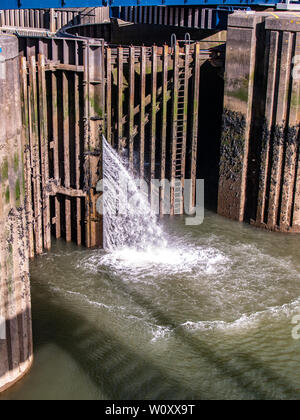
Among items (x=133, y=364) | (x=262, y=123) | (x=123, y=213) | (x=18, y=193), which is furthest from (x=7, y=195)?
(x=262, y=123)

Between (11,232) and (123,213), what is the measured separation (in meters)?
7.05

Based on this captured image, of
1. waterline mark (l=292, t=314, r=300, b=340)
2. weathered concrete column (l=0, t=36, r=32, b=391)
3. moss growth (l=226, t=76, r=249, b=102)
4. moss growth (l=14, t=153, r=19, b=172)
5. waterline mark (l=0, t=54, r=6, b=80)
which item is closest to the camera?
waterline mark (l=0, t=54, r=6, b=80)

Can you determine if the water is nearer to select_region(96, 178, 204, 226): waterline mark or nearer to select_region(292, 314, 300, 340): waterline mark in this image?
select_region(292, 314, 300, 340): waterline mark

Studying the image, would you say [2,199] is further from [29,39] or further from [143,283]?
[29,39]

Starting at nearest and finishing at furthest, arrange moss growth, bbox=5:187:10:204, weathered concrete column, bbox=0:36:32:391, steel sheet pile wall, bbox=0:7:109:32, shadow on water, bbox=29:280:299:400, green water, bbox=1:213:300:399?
weathered concrete column, bbox=0:36:32:391 → moss growth, bbox=5:187:10:204 → shadow on water, bbox=29:280:299:400 → green water, bbox=1:213:300:399 → steel sheet pile wall, bbox=0:7:109:32

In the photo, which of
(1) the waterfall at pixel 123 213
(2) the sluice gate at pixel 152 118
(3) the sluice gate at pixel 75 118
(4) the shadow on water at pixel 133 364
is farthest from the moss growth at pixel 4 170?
(1) the waterfall at pixel 123 213

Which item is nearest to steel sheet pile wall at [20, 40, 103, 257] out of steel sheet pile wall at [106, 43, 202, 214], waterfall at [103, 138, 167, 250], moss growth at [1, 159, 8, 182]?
waterfall at [103, 138, 167, 250]

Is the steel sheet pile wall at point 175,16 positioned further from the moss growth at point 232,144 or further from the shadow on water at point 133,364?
the shadow on water at point 133,364

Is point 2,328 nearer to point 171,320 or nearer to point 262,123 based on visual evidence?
point 171,320

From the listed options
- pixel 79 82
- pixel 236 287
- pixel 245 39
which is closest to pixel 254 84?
pixel 245 39

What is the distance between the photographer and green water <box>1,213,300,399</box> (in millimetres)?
11453

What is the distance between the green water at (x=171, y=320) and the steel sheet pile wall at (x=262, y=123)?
1.08 metres

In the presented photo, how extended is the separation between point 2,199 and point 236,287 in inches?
267

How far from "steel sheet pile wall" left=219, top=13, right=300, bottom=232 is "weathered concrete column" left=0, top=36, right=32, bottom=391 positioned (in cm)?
897
